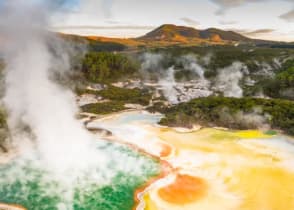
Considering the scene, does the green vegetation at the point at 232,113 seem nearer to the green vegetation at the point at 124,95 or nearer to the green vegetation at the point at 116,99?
the green vegetation at the point at 116,99

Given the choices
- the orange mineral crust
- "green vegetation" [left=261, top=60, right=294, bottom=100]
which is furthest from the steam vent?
"green vegetation" [left=261, top=60, right=294, bottom=100]

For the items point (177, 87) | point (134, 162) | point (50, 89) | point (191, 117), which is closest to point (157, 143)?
point (134, 162)

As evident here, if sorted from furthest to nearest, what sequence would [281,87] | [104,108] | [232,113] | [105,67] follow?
1. [105,67]
2. [281,87]
3. [104,108]
4. [232,113]

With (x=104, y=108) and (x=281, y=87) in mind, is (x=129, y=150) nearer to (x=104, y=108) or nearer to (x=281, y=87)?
(x=104, y=108)

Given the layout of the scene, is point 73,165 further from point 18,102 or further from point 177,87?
point 177,87

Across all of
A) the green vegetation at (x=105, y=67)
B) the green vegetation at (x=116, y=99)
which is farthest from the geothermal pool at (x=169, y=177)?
the green vegetation at (x=105, y=67)

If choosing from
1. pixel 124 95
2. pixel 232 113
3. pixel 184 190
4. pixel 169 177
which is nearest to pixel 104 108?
pixel 124 95
